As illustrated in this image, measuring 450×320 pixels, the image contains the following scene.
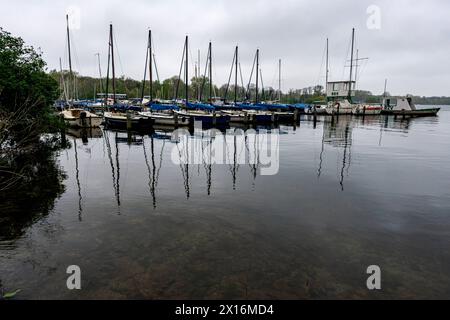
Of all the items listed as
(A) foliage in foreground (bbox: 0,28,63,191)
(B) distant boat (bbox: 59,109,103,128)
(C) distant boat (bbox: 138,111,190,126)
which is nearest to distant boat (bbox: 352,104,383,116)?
(C) distant boat (bbox: 138,111,190,126)

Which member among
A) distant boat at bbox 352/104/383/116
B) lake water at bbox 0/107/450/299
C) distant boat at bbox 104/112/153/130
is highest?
distant boat at bbox 352/104/383/116

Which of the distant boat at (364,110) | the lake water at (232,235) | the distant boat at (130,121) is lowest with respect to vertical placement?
the lake water at (232,235)

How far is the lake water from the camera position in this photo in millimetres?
5770

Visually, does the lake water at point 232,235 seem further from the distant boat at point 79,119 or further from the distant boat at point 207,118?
the distant boat at point 207,118

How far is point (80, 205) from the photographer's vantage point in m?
10.2

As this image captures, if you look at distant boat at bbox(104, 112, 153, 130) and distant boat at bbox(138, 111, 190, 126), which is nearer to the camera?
distant boat at bbox(104, 112, 153, 130)

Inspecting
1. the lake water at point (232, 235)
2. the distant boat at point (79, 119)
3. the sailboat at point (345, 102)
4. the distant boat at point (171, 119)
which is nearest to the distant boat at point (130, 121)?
the distant boat at point (171, 119)

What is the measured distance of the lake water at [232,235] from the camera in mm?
5770

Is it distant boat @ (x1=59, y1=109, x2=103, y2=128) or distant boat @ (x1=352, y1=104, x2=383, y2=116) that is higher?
distant boat @ (x1=352, y1=104, x2=383, y2=116)

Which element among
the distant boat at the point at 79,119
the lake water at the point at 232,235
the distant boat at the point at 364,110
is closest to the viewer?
the lake water at the point at 232,235

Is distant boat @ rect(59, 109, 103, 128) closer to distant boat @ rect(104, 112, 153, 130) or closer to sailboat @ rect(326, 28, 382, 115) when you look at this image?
distant boat @ rect(104, 112, 153, 130)

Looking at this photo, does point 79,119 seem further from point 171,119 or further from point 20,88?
point 20,88

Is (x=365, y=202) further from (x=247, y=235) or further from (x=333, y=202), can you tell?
(x=247, y=235)

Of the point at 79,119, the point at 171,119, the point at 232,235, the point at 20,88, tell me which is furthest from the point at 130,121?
the point at 232,235
